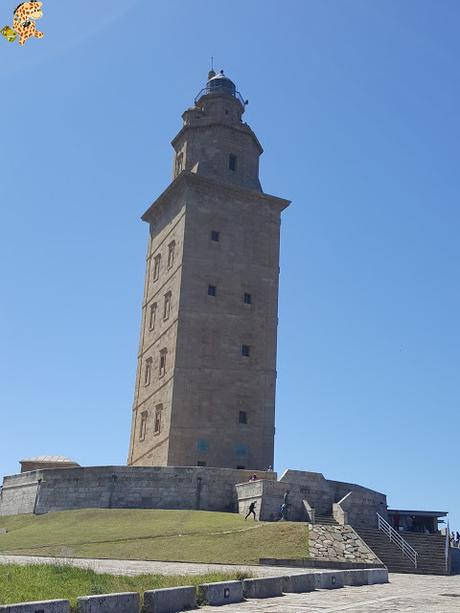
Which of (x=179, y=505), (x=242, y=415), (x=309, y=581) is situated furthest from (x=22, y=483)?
(x=309, y=581)

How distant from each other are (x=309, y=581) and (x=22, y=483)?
27210mm

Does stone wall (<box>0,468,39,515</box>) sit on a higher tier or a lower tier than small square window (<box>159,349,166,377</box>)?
lower

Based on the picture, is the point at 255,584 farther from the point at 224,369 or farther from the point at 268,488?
the point at 224,369

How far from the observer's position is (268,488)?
1294 inches

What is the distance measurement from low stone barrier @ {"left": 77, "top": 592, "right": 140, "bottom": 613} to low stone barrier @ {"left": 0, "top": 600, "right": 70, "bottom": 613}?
17.6 inches

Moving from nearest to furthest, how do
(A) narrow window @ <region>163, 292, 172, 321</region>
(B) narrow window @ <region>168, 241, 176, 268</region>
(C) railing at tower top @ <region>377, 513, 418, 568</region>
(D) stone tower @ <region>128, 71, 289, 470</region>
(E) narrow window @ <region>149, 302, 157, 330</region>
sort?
1. (C) railing at tower top @ <region>377, 513, 418, 568</region>
2. (D) stone tower @ <region>128, 71, 289, 470</region>
3. (A) narrow window @ <region>163, 292, 172, 321</region>
4. (B) narrow window @ <region>168, 241, 176, 268</region>
5. (E) narrow window @ <region>149, 302, 157, 330</region>

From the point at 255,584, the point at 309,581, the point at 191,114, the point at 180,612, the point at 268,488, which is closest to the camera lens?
the point at 180,612

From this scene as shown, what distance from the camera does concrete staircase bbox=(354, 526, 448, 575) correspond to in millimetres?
28734

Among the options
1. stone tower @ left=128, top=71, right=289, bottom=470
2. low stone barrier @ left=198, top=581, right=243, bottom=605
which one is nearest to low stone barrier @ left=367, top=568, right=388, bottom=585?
low stone barrier @ left=198, top=581, right=243, bottom=605

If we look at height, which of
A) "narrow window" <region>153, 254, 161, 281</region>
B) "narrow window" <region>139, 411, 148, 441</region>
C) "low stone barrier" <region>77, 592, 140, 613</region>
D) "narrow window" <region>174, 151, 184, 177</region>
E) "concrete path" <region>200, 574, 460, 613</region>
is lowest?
"concrete path" <region>200, 574, 460, 613</region>

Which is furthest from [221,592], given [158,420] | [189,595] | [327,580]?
[158,420]

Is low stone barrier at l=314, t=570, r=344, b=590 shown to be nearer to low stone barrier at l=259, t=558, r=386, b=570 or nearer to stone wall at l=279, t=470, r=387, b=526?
low stone barrier at l=259, t=558, r=386, b=570

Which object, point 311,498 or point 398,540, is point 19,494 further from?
point 398,540

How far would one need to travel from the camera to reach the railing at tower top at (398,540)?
2966cm
